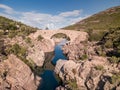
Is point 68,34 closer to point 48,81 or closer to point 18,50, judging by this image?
point 18,50

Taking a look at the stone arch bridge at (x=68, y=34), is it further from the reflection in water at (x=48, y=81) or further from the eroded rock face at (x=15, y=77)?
the eroded rock face at (x=15, y=77)

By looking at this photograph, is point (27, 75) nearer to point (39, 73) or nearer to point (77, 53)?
point (39, 73)

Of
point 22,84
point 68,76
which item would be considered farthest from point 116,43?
point 22,84

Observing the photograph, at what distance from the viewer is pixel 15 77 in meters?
55.0

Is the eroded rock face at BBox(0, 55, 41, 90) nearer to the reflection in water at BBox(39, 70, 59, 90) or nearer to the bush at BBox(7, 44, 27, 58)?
the reflection in water at BBox(39, 70, 59, 90)

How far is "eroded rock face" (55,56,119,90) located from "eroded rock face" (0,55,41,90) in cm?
1073

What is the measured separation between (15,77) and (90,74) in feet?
78.5

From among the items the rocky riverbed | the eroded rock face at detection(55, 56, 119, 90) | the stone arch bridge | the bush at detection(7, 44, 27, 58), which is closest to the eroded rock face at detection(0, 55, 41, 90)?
the bush at detection(7, 44, 27, 58)

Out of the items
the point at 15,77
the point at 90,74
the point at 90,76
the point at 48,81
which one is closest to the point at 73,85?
the point at 90,76

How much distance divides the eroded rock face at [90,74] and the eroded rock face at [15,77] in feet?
35.2

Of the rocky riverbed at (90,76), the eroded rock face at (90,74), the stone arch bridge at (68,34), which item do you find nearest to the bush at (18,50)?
the rocky riverbed at (90,76)

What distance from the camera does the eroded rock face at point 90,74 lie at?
148 feet

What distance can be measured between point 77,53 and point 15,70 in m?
36.0

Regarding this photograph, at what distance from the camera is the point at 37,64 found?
257 ft
